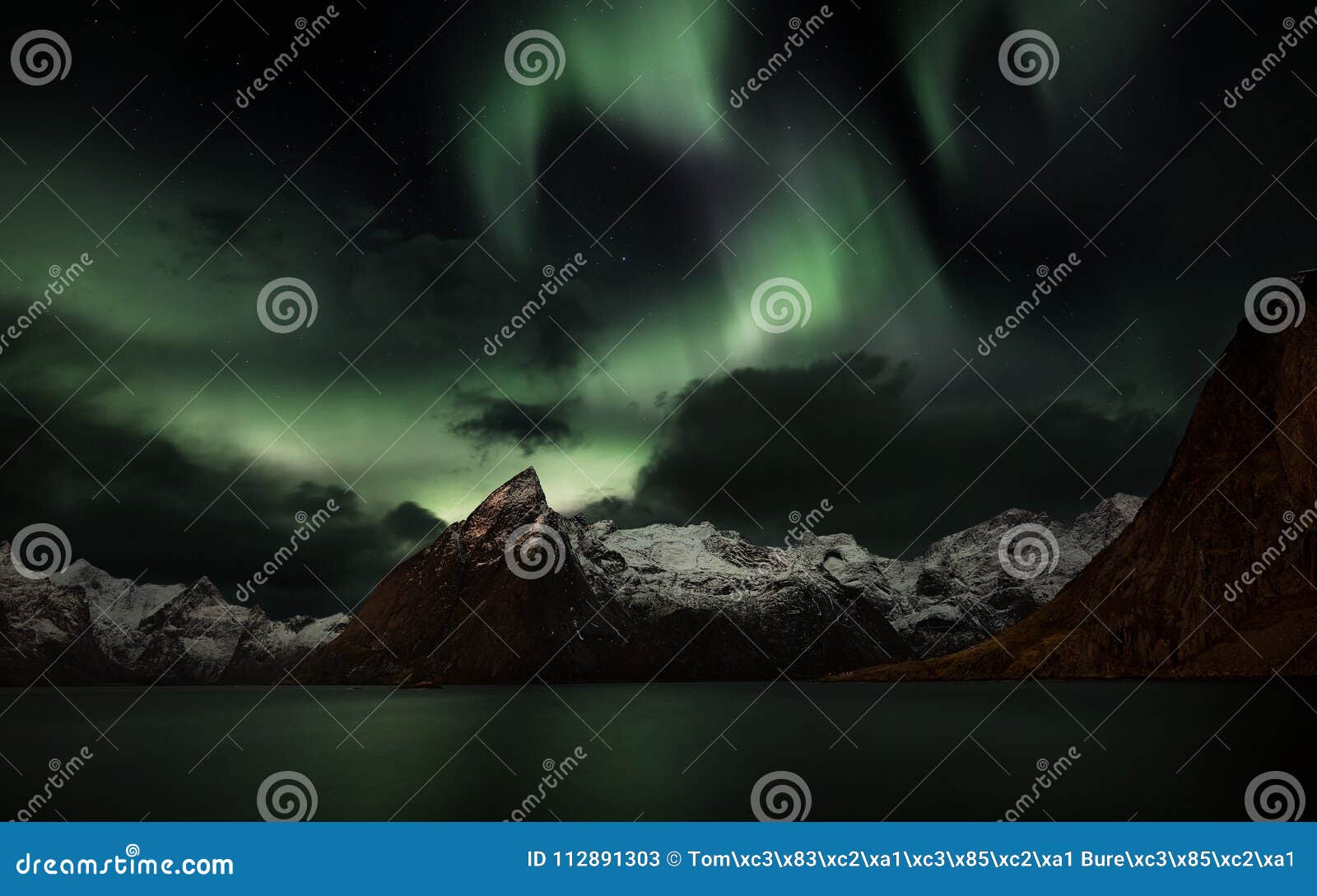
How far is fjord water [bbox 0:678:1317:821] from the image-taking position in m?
34.0

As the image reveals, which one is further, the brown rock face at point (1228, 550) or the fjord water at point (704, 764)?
the brown rock face at point (1228, 550)

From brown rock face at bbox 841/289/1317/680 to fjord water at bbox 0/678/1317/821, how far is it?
64519mm

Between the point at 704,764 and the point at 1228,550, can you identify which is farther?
the point at 1228,550

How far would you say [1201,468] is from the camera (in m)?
176

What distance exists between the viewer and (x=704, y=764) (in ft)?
163

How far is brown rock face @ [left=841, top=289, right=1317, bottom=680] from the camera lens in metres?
148

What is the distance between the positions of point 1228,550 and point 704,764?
526ft

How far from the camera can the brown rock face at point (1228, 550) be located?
148 meters

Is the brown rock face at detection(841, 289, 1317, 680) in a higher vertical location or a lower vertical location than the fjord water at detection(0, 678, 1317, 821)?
higher

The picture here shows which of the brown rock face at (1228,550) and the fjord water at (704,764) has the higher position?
the brown rock face at (1228,550)

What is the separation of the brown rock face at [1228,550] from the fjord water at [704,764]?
64.5 m

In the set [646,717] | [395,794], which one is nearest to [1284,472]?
[646,717]

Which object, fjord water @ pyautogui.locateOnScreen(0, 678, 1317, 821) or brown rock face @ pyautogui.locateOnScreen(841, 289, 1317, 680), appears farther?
brown rock face @ pyautogui.locateOnScreen(841, 289, 1317, 680)

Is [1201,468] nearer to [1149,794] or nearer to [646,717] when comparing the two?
[646,717]
